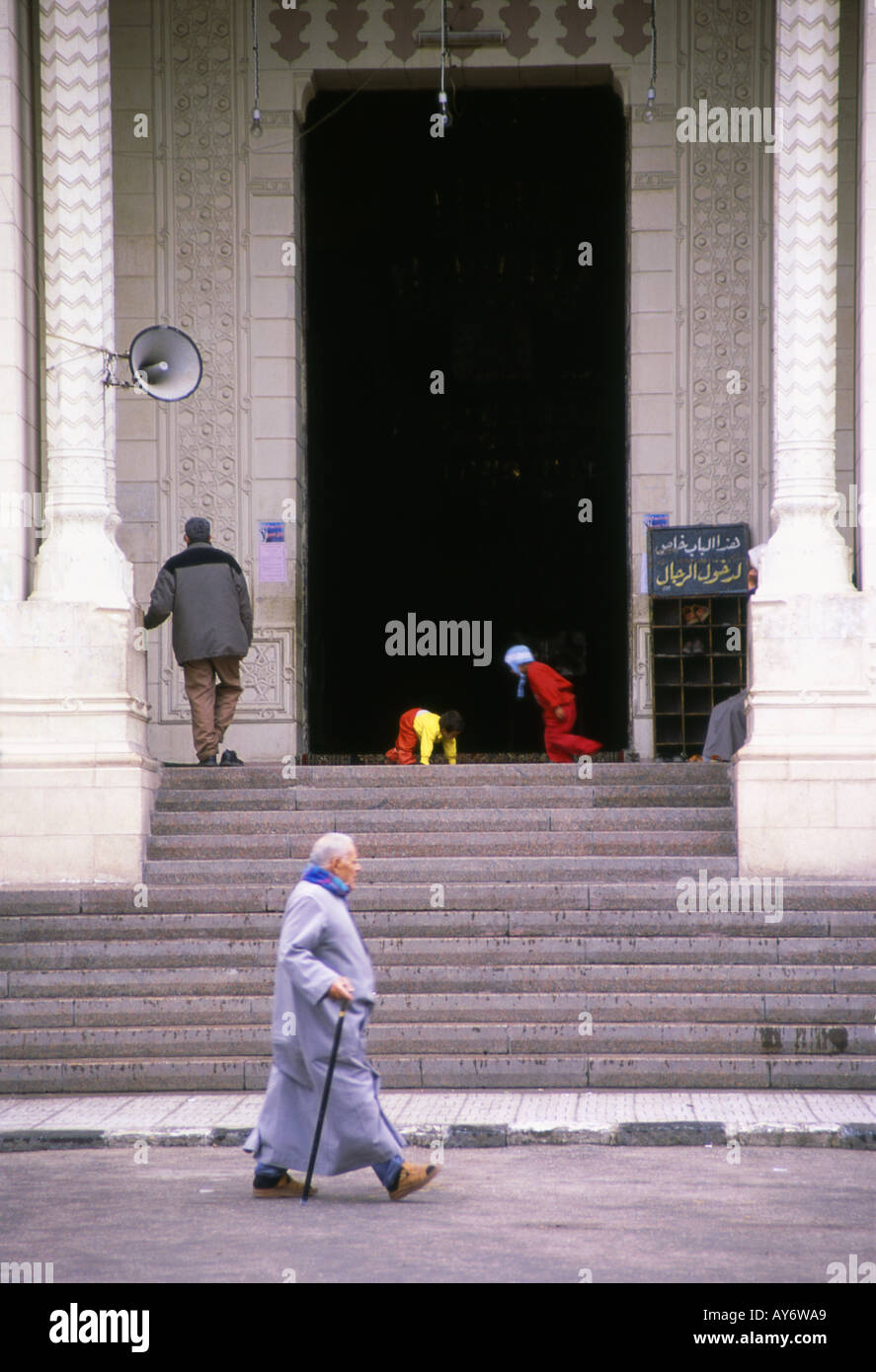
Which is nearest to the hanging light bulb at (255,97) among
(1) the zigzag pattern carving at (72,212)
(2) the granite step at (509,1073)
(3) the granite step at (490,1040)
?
(1) the zigzag pattern carving at (72,212)

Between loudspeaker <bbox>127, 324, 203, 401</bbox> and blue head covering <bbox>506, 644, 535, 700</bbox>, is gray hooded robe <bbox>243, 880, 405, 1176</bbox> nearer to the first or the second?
loudspeaker <bbox>127, 324, 203, 401</bbox>

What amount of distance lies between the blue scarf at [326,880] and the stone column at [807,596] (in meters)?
5.08

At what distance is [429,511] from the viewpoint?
2158cm

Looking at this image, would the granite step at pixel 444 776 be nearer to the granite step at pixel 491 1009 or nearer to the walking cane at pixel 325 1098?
the granite step at pixel 491 1009

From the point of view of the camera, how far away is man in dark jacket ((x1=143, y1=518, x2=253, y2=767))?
14.3 meters

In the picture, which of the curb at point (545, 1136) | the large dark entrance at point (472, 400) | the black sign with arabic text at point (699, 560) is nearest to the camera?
the curb at point (545, 1136)

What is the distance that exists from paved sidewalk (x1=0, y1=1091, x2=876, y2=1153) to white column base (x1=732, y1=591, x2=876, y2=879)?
2.71 m

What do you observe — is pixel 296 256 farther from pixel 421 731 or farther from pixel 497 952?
pixel 497 952

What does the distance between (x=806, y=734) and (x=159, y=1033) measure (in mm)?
4819

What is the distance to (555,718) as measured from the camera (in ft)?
51.5

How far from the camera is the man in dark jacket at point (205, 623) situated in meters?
14.3

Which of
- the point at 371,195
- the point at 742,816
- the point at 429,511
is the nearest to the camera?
the point at 742,816
